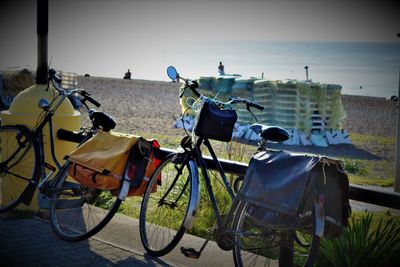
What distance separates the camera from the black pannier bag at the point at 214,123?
5.37 meters

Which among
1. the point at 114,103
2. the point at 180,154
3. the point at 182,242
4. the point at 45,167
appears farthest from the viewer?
the point at 114,103

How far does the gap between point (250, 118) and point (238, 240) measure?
16.1 m

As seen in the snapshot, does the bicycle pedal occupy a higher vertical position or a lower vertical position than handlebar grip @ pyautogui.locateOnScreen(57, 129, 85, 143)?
lower

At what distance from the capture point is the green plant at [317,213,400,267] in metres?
5.16

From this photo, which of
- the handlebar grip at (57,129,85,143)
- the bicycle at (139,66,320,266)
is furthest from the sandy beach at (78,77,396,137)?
the bicycle at (139,66,320,266)

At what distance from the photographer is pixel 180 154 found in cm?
568

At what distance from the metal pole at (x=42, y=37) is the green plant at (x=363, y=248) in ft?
13.4

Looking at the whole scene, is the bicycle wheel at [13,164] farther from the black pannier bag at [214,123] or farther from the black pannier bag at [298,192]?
the black pannier bag at [298,192]

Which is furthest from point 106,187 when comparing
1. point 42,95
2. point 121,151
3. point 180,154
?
point 42,95

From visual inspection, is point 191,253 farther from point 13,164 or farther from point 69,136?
point 13,164

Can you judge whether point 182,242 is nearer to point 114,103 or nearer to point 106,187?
point 106,187

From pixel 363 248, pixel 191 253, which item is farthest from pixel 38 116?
pixel 363 248

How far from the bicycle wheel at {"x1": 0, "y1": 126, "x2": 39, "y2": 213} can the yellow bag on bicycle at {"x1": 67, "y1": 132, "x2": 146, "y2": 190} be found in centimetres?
114

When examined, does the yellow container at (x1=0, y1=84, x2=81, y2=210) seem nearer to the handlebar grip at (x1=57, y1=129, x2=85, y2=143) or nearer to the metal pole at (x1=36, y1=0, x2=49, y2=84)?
the handlebar grip at (x1=57, y1=129, x2=85, y2=143)
